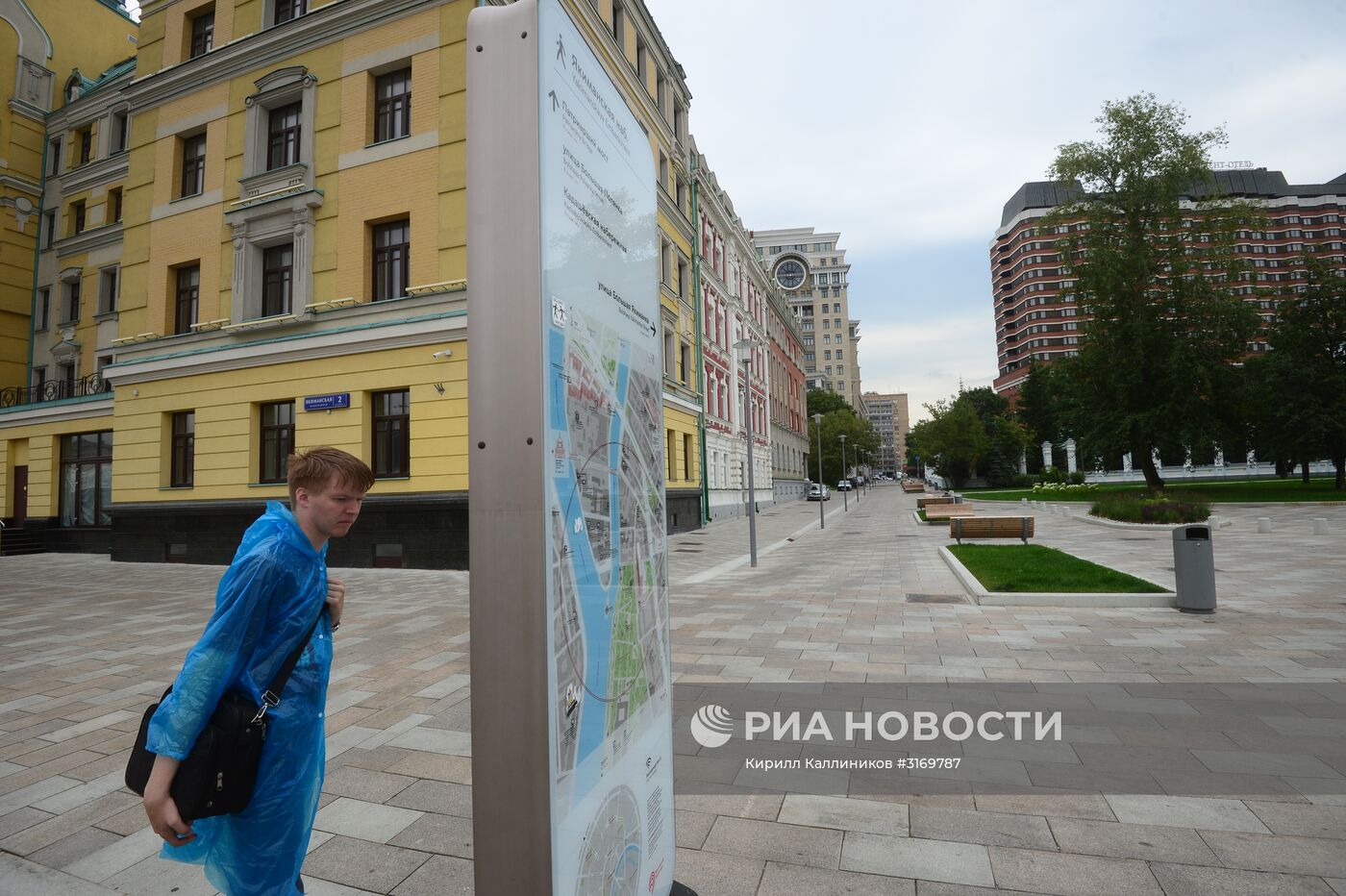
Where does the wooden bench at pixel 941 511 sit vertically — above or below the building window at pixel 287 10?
below

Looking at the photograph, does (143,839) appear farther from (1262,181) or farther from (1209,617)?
(1262,181)

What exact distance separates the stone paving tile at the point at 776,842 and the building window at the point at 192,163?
22275 mm

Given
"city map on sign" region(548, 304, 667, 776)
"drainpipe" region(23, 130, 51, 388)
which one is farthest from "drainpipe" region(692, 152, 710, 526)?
"city map on sign" region(548, 304, 667, 776)

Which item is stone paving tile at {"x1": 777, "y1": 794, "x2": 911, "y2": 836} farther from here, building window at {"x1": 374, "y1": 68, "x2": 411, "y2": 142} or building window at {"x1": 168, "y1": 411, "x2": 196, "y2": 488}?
building window at {"x1": 168, "y1": 411, "x2": 196, "y2": 488}

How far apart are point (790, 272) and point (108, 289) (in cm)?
8893

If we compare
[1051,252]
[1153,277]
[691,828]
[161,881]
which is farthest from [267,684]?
[1051,252]

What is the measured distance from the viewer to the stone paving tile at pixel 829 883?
2.90 metres

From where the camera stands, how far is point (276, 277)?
17.3 m

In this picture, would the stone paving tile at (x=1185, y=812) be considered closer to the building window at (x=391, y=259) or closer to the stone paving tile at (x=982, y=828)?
the stone paving tile at (x=982, y=828)

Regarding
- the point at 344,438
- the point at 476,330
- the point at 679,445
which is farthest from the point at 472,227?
the point at 679,445

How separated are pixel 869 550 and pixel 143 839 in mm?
16123

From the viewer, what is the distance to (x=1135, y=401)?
106 ft

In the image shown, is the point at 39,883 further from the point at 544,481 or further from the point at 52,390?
the point at 52,390

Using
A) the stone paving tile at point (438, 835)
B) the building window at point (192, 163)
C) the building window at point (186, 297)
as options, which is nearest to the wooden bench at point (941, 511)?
the stone paving tile at point (438, 835)
